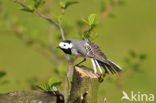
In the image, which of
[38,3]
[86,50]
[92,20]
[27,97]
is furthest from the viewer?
[38,3]

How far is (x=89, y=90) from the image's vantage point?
1965mm

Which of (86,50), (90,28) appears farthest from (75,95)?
(90,28)

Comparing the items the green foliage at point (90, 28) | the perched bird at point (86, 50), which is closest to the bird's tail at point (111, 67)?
the perched bird at point (86, 50)

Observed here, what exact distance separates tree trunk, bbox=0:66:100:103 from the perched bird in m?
0.20

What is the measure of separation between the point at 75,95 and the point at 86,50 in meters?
0.40

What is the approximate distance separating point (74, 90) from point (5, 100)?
1.36 feet

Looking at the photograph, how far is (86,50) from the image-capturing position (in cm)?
223

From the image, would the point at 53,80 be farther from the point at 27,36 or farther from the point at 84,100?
the point at 27,36

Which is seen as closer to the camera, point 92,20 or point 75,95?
point 75,95

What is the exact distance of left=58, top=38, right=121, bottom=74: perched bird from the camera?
221 centimetres

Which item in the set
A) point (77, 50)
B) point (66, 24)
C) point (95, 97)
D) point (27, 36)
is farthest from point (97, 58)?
point (27, 36)

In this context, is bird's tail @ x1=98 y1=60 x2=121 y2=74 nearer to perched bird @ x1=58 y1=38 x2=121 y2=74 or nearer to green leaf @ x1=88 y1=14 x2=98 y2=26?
perched bird @ x1=58 y1=38 x2=121 y2=74

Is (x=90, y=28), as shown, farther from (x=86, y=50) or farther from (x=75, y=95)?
(x=75, y=95)

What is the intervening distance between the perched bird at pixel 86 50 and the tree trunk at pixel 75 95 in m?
0.20
